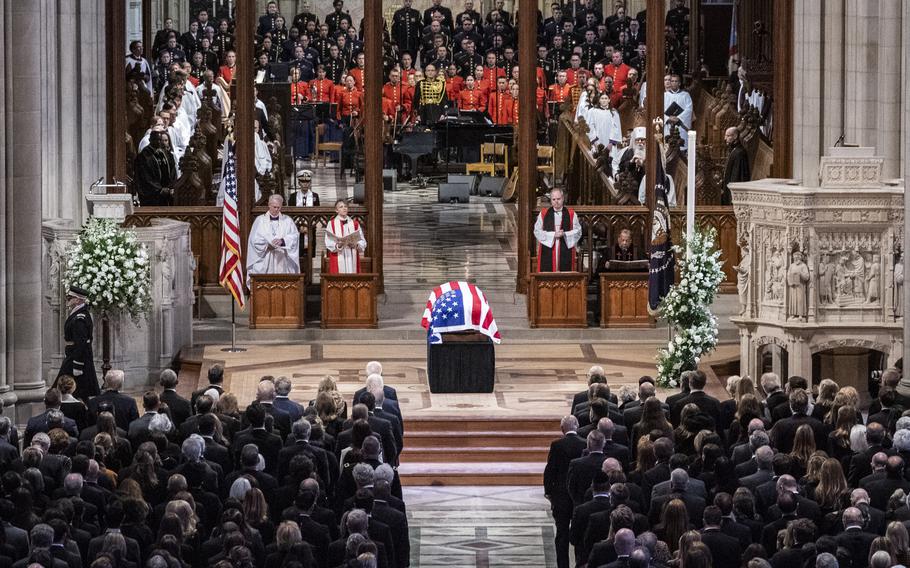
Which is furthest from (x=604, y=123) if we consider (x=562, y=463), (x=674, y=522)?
(x=674, y=522)

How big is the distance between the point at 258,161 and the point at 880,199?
10.0m

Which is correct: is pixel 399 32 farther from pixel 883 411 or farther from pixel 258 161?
pixel 883 411

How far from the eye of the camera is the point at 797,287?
2302 cm

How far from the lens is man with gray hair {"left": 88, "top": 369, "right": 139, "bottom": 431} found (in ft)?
62.6

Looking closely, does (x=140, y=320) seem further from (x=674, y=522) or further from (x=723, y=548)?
(x=723, y=548)

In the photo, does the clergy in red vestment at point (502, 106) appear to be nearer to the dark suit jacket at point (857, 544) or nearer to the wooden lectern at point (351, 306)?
the wooden lectern at point (351, 306)

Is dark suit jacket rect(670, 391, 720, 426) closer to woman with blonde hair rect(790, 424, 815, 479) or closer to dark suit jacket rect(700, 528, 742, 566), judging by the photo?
woman with blonde hair rect(790, 424, 815, 479)

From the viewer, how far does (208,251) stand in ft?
94.1

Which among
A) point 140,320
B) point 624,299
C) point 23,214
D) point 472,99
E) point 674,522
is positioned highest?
point 472,99

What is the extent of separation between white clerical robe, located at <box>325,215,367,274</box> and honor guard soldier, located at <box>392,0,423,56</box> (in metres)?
14.3

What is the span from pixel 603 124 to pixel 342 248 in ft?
21.1

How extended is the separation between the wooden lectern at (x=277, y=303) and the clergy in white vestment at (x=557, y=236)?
2985 millimetres

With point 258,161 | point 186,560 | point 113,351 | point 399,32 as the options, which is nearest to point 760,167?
point 258,161

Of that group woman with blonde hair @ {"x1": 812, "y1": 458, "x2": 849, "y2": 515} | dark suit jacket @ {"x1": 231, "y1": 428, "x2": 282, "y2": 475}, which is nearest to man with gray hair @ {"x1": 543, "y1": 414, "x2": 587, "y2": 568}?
dark suit jacket @ {"x1": 231, "y1": 428, "x2": 282, "y2": 475}
